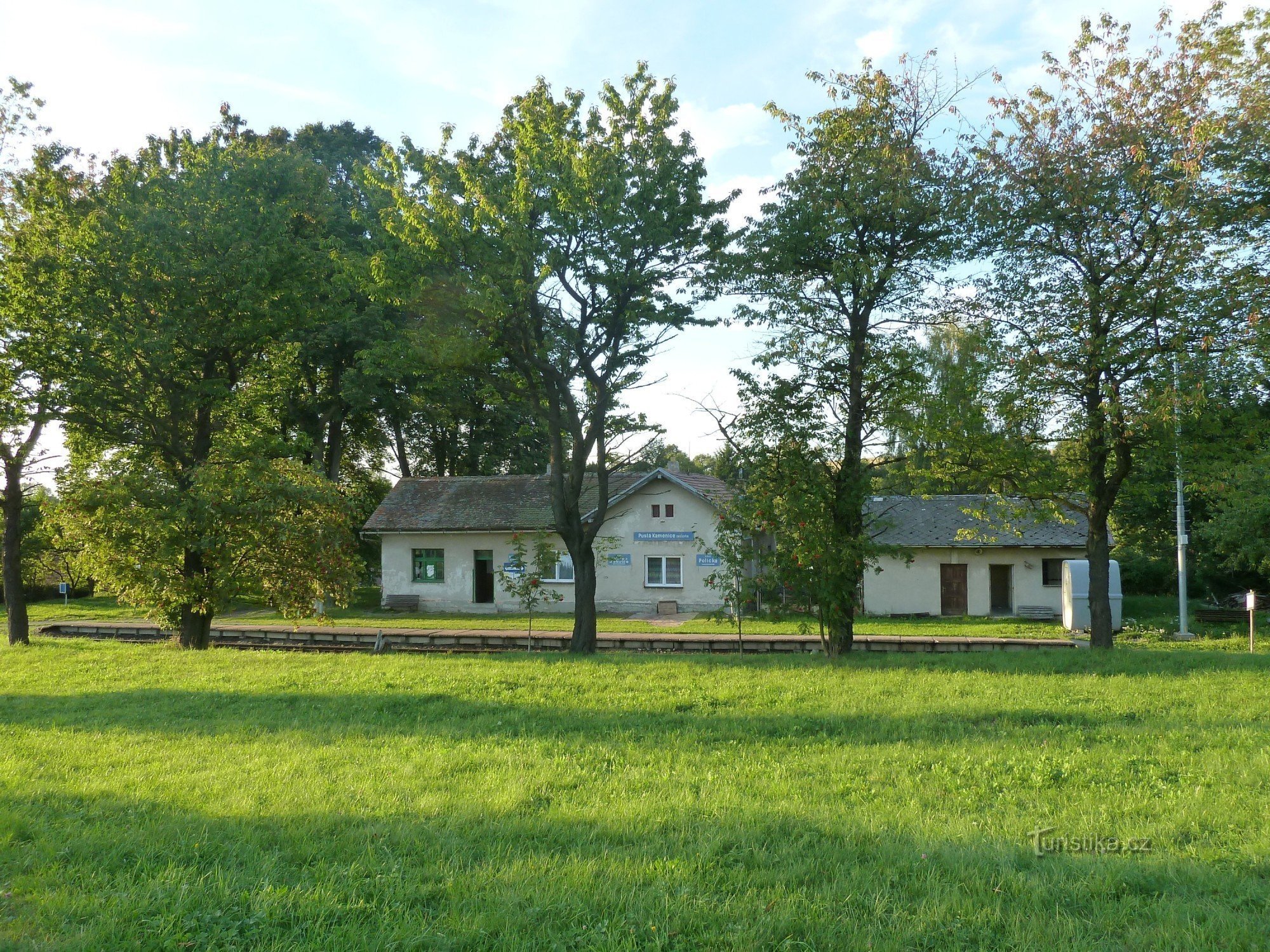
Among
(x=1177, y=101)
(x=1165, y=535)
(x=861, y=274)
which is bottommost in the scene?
(x=1165, y=535)

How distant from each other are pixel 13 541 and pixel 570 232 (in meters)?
16.7

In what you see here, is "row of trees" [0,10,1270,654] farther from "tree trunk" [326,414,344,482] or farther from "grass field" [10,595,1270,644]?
"tree trunk" [326,414,344,482]

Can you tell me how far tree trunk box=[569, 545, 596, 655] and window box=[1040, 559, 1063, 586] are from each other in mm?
19966

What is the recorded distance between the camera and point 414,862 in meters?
5.15

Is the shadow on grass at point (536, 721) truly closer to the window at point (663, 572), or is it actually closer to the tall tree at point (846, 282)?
the tall tree at point (846, 282)

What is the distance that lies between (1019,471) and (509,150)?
1232 cm

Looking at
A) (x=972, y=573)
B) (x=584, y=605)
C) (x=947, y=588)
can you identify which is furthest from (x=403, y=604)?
(x=972, y=573)

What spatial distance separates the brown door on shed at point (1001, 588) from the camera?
32250 millimetres

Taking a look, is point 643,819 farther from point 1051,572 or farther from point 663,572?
point 1051,572

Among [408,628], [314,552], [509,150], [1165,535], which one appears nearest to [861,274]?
[509,150]

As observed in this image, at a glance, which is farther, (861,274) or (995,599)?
(995,599)

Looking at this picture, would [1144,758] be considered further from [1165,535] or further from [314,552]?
[1165,535]

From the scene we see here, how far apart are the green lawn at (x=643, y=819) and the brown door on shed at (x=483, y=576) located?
23.2 meters

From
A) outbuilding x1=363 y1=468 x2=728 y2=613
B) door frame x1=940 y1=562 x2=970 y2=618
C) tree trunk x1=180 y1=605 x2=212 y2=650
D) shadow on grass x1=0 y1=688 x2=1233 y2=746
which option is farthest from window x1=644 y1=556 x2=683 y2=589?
shadow on grass x1=0 y1=688 x2=1233 y2=746
